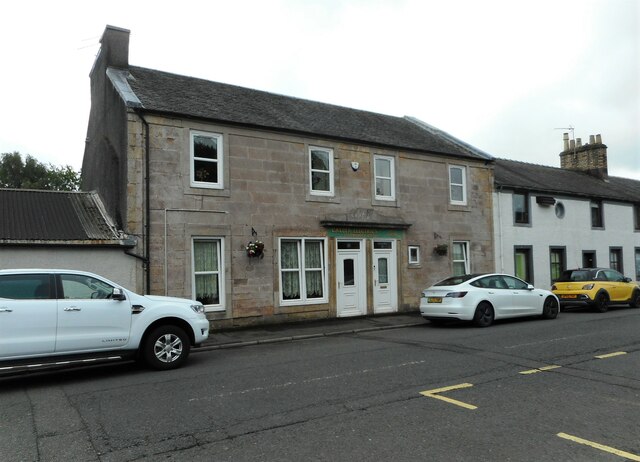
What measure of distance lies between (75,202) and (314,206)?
23.5 ft

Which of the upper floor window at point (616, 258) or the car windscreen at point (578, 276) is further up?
the upper floor window at point (616, 258)

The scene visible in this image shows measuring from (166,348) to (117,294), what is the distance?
1.26 metres

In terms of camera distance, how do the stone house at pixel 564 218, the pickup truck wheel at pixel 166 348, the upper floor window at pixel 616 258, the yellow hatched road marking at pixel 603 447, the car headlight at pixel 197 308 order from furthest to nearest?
the upper floor window at pixel 616 258
the stone house at pixel 564 218
the car headlight at pixel 197 308
the pickup truck wheel at pixel 166 348
the yellow hatched road marking at pixel 603 447

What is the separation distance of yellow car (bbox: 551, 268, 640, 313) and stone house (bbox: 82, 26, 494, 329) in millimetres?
3015

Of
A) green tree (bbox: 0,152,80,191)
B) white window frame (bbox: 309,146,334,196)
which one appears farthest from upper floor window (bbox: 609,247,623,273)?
green tree (bbox: 0,152,80,191)

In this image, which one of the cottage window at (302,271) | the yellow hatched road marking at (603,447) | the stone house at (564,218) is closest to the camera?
the yellow hatched road marking at (603,447)

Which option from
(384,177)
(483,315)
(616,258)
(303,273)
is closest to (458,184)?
(384,177)

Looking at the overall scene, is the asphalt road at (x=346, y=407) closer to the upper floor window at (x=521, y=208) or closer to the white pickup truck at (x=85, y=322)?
the white pickup truck at (x=85, y=322)

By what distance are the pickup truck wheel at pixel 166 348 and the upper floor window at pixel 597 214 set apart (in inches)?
882

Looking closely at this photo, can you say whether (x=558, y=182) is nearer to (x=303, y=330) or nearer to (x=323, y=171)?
(x=323, y=171)

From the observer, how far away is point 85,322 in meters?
7.82

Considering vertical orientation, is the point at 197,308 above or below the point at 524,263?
below

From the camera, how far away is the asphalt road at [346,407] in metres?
4.63

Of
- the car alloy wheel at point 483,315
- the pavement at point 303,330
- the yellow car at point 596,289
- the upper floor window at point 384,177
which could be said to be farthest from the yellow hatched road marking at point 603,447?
the yellow car at point 596,289
